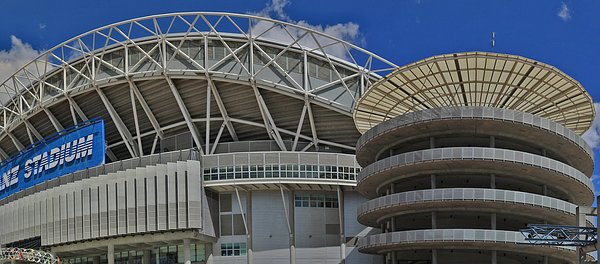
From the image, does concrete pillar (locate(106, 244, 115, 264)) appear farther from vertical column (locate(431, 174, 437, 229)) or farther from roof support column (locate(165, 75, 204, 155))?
vertical column (locate(431, 174, 437, 229))

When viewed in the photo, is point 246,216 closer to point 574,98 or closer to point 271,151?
point 271,151

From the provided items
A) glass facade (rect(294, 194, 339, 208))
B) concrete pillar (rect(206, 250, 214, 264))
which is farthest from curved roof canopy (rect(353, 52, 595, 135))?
concrete pillar (rect(206, 250, 214, 264))

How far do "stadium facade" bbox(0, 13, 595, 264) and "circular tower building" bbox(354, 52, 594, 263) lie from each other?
19cm

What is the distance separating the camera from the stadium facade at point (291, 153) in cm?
7150

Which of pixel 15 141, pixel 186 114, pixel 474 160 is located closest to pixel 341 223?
pixel 186 114

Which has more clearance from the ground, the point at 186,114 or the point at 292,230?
the point at 186,114

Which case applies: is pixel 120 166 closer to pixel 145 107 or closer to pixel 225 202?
pixel 145 107

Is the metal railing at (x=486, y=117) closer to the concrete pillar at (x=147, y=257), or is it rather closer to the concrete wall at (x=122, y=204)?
the concrete wall at (x=122, y=204)

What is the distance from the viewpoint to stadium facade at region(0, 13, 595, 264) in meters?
71.5

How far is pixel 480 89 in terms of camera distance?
76.5 m

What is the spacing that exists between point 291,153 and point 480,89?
25.3 metres

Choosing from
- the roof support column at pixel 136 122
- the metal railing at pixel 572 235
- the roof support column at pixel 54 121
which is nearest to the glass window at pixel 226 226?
the roof support column at pixel 136 122

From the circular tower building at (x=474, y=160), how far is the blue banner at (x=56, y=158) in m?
41.0

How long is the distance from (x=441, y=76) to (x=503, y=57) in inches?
276
